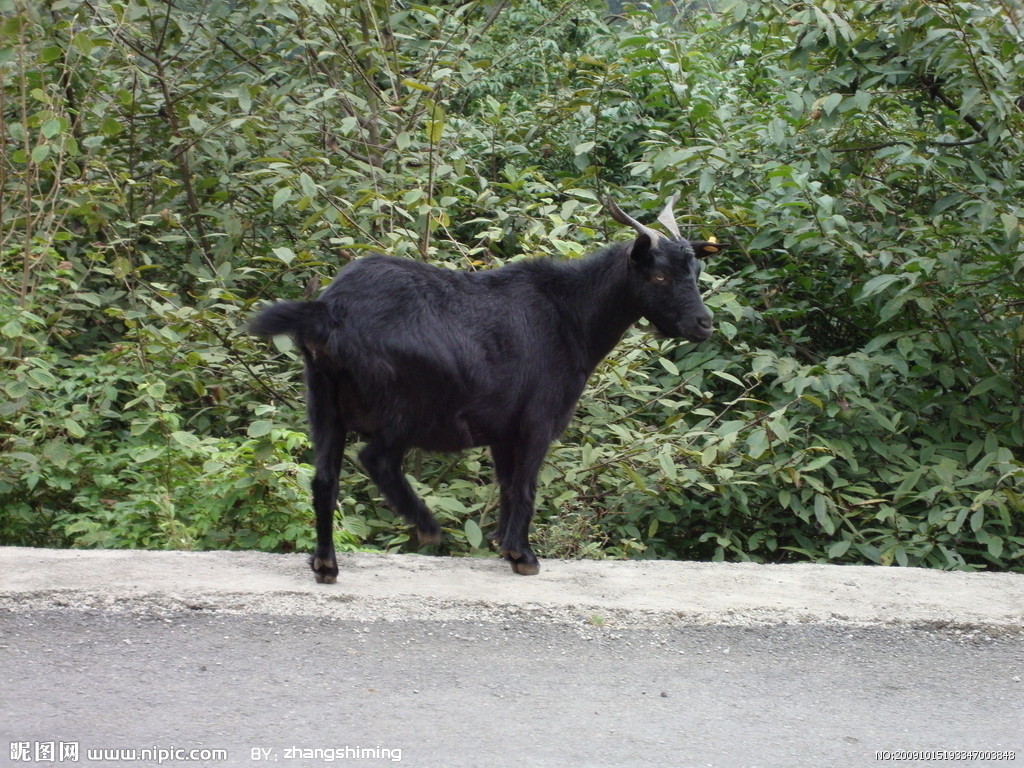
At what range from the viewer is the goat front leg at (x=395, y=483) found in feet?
15.0

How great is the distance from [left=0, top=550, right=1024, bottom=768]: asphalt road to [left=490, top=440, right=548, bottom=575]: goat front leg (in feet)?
2.00

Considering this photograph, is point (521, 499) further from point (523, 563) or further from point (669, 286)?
point (669, 286)

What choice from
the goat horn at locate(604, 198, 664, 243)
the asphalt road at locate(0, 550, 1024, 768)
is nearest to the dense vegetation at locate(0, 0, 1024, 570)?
the goat horn at locate(604, 198, 664, 243)

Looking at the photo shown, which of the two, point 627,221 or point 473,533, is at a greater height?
point 627,221

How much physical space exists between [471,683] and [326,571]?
1.04 metres

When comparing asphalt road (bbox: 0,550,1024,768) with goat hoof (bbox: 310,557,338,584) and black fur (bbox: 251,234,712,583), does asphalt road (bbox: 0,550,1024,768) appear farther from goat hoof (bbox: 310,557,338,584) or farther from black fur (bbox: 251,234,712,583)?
black fur (bbox: 251,234,712,583)

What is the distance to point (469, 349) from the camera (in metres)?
4.60

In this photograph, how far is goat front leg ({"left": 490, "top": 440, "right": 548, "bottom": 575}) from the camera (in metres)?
4.79

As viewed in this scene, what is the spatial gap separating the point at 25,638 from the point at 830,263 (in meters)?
5.88

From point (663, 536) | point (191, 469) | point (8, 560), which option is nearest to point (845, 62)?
point (663, 536)

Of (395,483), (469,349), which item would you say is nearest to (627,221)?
(469,349)

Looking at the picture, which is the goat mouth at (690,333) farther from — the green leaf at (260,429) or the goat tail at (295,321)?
the green leaf at (260,429)

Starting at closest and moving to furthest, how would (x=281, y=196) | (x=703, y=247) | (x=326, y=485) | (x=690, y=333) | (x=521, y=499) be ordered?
(x=326, y=485) → (x=521, y=499) → (x=690, y=333) → (x=703, y=247) → (x=281, y=196)

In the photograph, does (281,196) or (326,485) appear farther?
(281,196)
